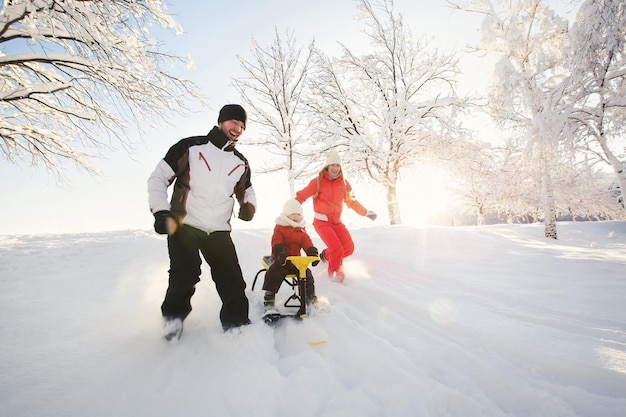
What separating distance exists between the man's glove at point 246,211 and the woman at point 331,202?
190 cm

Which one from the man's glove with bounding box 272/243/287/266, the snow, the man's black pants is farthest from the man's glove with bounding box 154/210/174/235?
the man's glove with bounding box 272/243/287/266

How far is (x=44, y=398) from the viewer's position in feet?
4.87

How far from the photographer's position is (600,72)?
6664 millimetres

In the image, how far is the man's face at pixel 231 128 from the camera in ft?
8.20

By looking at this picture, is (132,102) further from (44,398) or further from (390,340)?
(390,340)

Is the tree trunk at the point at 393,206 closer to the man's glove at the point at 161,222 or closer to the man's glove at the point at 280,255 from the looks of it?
the man's glove at the point at 280,255

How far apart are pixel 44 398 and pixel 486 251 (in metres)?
6.39

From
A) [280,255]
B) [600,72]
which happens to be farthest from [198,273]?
[600,72]

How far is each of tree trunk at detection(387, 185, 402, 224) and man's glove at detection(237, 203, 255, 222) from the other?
9.62 metres

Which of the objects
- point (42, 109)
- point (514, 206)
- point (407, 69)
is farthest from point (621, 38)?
point (514, 206)

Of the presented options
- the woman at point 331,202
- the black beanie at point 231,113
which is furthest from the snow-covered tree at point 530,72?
the black beanie at point 231,113

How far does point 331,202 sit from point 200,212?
104 inches

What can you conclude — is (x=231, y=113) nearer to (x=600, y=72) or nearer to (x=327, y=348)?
(x=327, y=348)

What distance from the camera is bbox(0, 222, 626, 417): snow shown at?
1.47 meters
